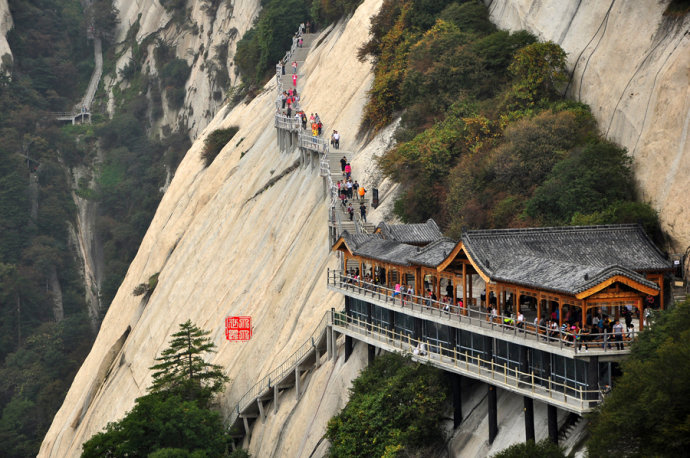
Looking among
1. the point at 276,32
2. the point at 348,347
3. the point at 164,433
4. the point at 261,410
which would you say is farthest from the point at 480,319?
the point at 276,32

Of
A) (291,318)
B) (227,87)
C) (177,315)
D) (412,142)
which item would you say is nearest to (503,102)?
(412,142)

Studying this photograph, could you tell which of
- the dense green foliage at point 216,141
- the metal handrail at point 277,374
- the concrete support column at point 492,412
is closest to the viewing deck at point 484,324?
the concrete support column at point 492,412

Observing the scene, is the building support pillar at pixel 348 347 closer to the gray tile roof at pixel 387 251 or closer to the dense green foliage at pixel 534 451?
the gray tile roof at pixel 387 251

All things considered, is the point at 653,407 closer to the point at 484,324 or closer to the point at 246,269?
the point at 484,324

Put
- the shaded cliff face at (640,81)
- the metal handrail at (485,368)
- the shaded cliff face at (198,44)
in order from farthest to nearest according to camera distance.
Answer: the shaded cliff face at (198,44) → the shaded cliff face at (640,81) → the metal handrail at (485,368)

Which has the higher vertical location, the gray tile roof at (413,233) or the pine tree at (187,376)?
the gray tile roof at (413,233)
